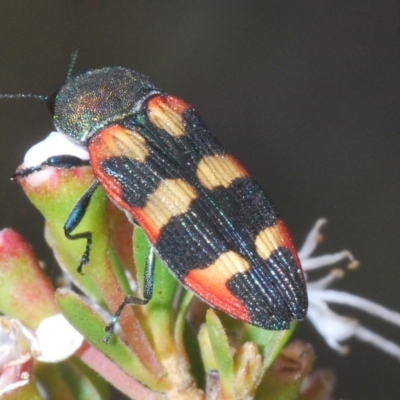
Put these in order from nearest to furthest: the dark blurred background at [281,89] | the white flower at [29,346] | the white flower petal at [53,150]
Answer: the white flower at [29,346]
the white flower petal at [53,150]
the dark blurred background at [281,89]

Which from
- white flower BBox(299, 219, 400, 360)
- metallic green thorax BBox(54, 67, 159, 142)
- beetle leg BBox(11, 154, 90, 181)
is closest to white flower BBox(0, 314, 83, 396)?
beetle leg BBox(11, 154, 90, 181)

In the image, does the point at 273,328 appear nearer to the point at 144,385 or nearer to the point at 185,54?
the point at 144,385

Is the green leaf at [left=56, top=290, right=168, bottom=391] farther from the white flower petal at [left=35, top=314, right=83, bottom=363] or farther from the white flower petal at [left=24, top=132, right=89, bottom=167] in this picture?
the white flower petal at [left=24, top=132, right=89, bottom=167]

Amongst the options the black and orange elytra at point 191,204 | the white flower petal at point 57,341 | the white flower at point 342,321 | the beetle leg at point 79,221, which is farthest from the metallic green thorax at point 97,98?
the white flower at point 342,321

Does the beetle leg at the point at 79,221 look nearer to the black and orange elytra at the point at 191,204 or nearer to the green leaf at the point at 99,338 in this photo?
the black and orange elytra at the point at 191,204

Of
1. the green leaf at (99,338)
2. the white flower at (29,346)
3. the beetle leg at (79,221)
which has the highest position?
the beetle leg at (79,221)

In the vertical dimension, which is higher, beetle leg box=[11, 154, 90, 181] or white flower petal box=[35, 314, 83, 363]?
beetle leg box=[11, 154, 90, 181]

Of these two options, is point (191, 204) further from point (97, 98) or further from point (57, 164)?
point (97, 98)

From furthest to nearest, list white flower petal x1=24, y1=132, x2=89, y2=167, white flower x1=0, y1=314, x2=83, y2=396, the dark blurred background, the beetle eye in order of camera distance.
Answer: the dark blurred background → the beetle eye → white flower petal x1=24, y1=132, x2=89, y2=167 → white flower x1=0, y1=314, x2=83, y2=396

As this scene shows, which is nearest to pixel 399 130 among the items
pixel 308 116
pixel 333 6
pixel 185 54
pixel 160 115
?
pixel 308 116
